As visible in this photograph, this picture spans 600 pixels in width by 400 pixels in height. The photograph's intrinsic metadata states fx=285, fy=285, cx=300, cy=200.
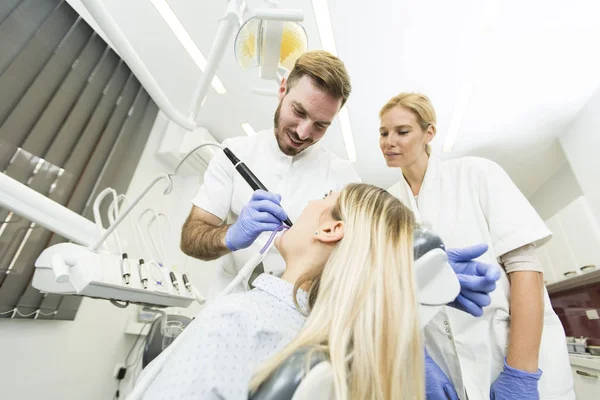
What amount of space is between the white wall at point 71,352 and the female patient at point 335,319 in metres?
1.82

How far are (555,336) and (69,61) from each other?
3.12 metres

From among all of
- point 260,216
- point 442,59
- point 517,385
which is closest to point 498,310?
point 517,385

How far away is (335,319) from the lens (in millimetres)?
603

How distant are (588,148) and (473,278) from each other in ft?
9.63

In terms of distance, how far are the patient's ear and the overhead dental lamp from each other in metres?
0.68

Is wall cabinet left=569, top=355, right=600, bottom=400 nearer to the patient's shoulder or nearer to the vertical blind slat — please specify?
the patient's shoulder

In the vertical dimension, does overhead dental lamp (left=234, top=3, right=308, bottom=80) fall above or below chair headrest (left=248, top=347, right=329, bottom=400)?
above

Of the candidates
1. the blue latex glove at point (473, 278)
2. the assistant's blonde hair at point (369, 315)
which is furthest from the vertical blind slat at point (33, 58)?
the blue latex glove at point (473, 278)

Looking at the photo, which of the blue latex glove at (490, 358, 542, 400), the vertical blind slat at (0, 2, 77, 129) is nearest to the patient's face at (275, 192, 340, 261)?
the blue latex glove at (490, 358, 542, 400)

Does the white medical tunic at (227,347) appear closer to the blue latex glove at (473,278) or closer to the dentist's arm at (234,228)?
the dentist's arm at (234,228)

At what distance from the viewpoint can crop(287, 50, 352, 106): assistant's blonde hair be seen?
4.17ft

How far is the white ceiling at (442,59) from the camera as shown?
75.7 inches

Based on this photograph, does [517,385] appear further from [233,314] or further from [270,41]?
[270,41]

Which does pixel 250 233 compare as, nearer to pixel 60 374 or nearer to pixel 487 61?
pixel 60 374
